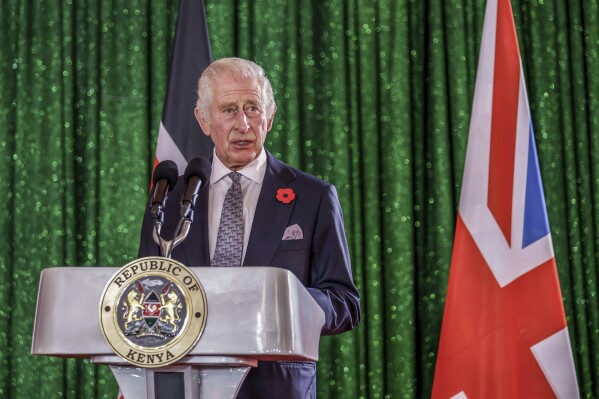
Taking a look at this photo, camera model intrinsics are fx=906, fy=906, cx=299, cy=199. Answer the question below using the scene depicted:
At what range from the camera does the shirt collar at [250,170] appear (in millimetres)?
2055

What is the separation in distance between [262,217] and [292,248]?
9 cm

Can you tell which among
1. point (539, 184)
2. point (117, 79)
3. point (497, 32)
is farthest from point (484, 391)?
point (117, 79)

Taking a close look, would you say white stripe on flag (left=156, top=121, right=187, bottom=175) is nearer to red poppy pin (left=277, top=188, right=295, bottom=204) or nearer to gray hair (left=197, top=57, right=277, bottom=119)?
A: gray hair (left=197, top=57, right=277, bottom=119)

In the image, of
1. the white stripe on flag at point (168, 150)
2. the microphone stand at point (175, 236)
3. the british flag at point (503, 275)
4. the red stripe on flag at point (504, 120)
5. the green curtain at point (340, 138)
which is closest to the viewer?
the microphone stand at point (175, 236)

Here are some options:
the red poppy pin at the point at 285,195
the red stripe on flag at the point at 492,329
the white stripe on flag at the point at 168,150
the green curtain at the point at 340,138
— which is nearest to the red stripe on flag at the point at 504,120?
the red stripe on flag at the point at 492,329

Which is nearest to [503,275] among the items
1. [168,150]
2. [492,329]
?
[492,329]

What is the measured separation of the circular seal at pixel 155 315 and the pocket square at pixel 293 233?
60 cm

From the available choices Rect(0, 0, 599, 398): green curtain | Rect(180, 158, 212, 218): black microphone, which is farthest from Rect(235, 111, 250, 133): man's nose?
Rect(0, 0, 599, 398): green curtain

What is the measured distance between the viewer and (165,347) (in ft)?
4.33

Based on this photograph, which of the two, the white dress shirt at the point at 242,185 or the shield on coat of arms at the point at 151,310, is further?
the white dress shirt at the point at 242,185

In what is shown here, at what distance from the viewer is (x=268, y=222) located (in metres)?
1.91

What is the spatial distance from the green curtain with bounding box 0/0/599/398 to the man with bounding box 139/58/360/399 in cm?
152

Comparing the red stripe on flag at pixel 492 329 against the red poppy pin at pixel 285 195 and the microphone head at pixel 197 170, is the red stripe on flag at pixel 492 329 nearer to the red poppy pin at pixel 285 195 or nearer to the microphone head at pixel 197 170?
the red poppy pin at pixel 285 195

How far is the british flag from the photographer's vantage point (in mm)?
2979
